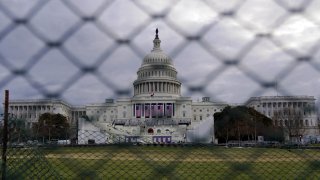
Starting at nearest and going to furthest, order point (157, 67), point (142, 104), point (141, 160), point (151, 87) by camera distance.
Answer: point (157, 67), point (142, 104), point (141, 160), point (151, 87)

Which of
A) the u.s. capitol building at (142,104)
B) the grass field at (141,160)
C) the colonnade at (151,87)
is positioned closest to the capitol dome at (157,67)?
the u.s. capitol building at (142,104)

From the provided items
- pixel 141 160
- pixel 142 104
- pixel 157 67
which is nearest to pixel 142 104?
pixel 142 104

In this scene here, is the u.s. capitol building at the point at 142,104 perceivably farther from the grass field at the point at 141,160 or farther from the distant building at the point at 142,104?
the grass field at the point at 141,160

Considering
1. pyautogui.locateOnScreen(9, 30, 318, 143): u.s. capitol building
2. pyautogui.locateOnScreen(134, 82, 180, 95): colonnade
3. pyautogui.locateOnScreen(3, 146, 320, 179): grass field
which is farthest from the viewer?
pyautogui.locateOnScreen(134, 82, 180, 95): colonnade

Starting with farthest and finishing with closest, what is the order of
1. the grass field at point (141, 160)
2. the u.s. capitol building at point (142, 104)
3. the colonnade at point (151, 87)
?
the colonnade at point (151, 87) → the grass field at point (141, 160) → the u.s. capitol building at point (142, 104)

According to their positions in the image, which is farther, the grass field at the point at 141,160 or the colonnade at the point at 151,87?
the colonnade at the point at 151,87

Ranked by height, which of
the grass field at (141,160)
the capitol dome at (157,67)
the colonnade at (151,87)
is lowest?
the grass field at (141,160)

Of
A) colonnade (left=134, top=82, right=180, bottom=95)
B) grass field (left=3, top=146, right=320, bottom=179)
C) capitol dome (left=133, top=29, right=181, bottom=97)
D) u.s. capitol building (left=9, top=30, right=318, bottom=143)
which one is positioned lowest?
grass field (left=3, top=146, right=320, bottom=179)

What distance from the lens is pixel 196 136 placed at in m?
1.68

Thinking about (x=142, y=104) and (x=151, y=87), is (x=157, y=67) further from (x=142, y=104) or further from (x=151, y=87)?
(x=151, y=87)

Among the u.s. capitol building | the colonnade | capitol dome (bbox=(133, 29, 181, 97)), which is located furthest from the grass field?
the colonnade

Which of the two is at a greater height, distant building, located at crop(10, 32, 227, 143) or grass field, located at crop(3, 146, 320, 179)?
distant building, located at crop(10, 32, 227, 143)

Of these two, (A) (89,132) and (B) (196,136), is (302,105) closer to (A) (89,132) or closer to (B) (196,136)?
(B) (196,136)

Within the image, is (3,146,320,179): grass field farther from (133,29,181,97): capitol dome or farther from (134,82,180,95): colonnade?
(134,82,180,95): colonnade
